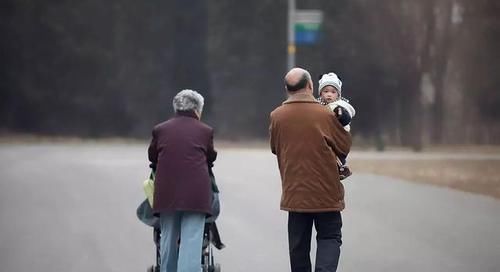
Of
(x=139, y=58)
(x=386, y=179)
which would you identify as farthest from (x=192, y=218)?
(x=139, y=58)

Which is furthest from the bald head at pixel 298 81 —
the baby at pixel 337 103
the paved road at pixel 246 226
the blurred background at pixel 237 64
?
the blurred background at pixel 237 64

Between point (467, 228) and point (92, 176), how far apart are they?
1004 cm

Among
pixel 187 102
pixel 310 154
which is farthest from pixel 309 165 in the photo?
pixel 187 102

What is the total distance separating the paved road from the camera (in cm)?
1001

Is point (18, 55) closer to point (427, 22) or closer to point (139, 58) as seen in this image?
point (139, 58)

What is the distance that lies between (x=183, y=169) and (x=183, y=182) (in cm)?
9

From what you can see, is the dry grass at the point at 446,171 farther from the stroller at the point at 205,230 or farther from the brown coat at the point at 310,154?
the brown coat at the point at 310,154

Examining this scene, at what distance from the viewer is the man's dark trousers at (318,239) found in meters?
7.14

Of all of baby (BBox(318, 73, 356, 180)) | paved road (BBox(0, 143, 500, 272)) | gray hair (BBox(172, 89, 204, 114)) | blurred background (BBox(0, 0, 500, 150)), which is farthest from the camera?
blurred background (BBox(0, 0, 500, 150))

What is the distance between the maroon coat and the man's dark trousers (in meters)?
0.65

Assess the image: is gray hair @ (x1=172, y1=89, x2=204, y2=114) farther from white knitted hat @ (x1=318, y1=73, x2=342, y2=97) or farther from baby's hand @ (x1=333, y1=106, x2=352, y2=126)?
baby's hand @ (x1=333, y1=106, x2=352, y2=126)

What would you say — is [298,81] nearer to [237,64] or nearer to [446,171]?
[446,171]

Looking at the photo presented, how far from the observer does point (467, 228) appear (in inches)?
489

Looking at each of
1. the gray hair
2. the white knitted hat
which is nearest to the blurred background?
the white knitted hat
